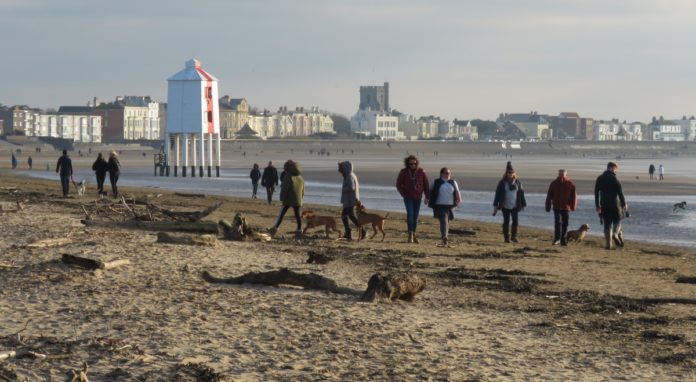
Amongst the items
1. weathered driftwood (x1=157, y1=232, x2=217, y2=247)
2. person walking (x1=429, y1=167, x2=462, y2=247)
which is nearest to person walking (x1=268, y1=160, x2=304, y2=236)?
person walking (x1=429, y1=167, x2=462, y2=247)

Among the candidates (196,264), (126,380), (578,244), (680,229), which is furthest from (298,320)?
(680,229)

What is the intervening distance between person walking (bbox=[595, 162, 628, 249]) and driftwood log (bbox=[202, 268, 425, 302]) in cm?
→ 760

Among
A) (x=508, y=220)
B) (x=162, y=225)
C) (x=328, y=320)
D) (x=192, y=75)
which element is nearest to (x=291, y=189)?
(x=162, y=225)

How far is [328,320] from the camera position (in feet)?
30.8

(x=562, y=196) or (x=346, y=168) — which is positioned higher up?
(x=346, y=168)

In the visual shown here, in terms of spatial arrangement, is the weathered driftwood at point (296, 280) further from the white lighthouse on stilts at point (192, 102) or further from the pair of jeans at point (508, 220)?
the white lighthouse on stilts at point (192, 102)

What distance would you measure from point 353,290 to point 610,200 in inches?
Result: 324

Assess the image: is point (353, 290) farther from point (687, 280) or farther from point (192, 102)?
point (192, 102)

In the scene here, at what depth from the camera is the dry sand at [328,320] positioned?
25.2 ft

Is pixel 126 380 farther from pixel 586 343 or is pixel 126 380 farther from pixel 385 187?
pixel 385 187

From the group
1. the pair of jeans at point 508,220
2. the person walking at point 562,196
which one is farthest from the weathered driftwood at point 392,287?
the pair of jeans at point 508,220

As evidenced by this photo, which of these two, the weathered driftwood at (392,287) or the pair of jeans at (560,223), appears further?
the pair of jeans at (560,223)

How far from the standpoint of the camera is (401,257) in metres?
15.6

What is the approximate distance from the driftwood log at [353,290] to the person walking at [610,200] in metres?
7.60
